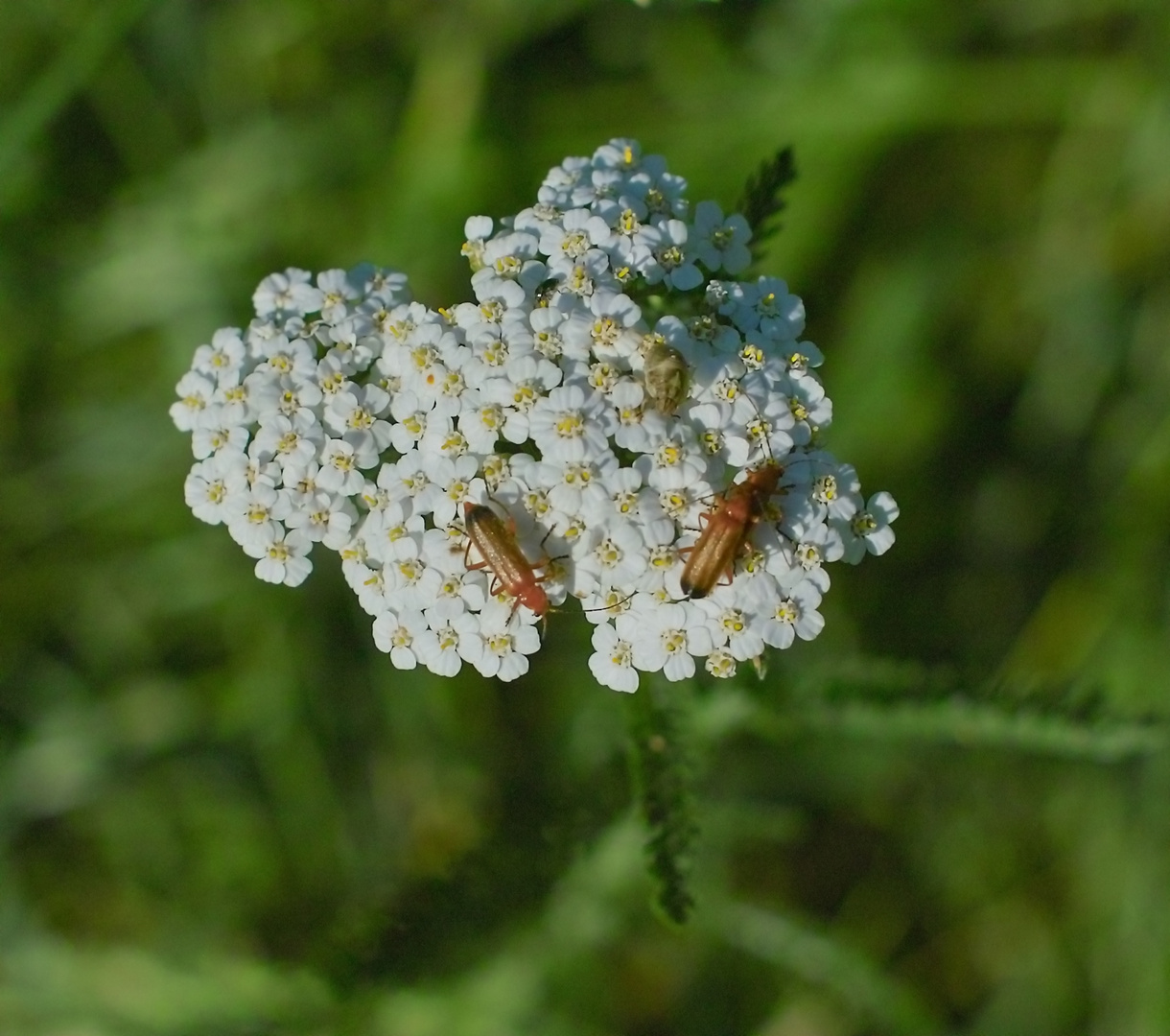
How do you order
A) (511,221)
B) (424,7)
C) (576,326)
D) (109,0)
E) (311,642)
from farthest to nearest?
1. (424,7)
2. (311,642)
3. (109,0)
4. (511,221)
5. (576,326)

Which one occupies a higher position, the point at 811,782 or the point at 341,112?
the point at 341,112

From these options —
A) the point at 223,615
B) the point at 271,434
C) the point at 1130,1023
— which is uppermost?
the point at 223,615

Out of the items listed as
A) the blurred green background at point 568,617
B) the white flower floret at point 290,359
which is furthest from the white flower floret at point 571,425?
the blurred green background at point 568,617

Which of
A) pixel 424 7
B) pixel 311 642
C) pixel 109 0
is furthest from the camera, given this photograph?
pixel 424 7

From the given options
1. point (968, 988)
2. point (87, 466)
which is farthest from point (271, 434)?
point (968, 988)

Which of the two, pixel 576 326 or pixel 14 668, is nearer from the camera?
pixel 576 326

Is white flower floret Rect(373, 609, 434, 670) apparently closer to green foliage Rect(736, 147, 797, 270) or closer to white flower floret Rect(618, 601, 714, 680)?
white flower floret Rect(618, 601, 714, 680)

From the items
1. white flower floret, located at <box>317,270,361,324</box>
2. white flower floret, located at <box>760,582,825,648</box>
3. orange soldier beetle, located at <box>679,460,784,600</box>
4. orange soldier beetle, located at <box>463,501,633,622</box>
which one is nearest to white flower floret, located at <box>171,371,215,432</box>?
white flower floret, located at <box>317,270,361,324</box>

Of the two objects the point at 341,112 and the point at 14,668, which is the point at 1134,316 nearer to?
the point at 341,112

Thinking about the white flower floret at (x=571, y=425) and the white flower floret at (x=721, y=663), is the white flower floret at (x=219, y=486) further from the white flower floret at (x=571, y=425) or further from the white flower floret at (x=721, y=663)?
the white flower floret at (x=721, y=663)
